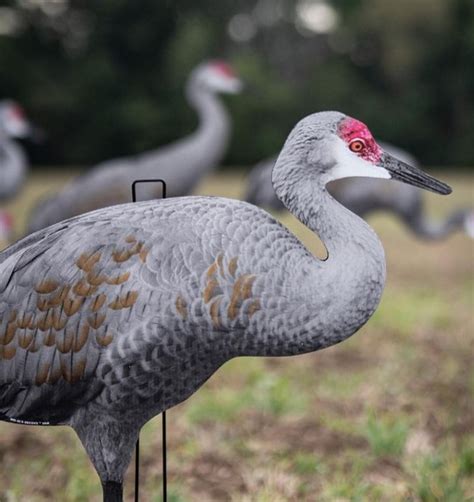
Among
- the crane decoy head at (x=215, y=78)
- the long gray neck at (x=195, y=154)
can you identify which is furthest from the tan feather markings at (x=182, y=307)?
the crane decoy head at (x=215, y=78)

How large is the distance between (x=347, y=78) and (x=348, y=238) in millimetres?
15199

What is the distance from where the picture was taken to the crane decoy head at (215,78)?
248 inches

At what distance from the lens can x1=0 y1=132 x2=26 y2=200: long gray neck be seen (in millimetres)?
6953

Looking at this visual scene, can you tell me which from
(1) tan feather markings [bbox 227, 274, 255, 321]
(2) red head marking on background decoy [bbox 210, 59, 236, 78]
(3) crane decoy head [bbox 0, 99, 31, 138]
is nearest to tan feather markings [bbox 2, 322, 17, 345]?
(1) tan feather markings [bbox 227, 274, 255, 321]

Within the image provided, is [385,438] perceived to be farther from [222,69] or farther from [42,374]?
[222,69]

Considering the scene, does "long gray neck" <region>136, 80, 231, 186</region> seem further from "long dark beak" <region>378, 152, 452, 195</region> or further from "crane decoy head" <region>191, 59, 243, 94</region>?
"long dark beak" <region>378, 152, 452, 195</region>

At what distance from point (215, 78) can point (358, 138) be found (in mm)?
4899

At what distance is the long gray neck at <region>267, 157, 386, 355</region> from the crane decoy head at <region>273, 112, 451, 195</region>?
0.12 meters

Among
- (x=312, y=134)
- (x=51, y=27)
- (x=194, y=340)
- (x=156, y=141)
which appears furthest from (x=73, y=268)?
(x=51, y=27)

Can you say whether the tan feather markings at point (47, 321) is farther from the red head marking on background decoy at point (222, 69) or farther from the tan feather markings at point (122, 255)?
the red head marking on background decoy at point (222, 69)

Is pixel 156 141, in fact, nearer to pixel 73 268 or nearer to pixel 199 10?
pixel 199 10

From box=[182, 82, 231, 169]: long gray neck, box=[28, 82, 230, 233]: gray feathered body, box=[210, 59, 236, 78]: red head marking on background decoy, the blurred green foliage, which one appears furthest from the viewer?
the blurred green foliage

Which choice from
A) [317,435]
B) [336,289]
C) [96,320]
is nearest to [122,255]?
[96,320]

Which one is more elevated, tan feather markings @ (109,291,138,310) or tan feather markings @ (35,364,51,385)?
Result: tan feather markings @ (109,291,138,310)
